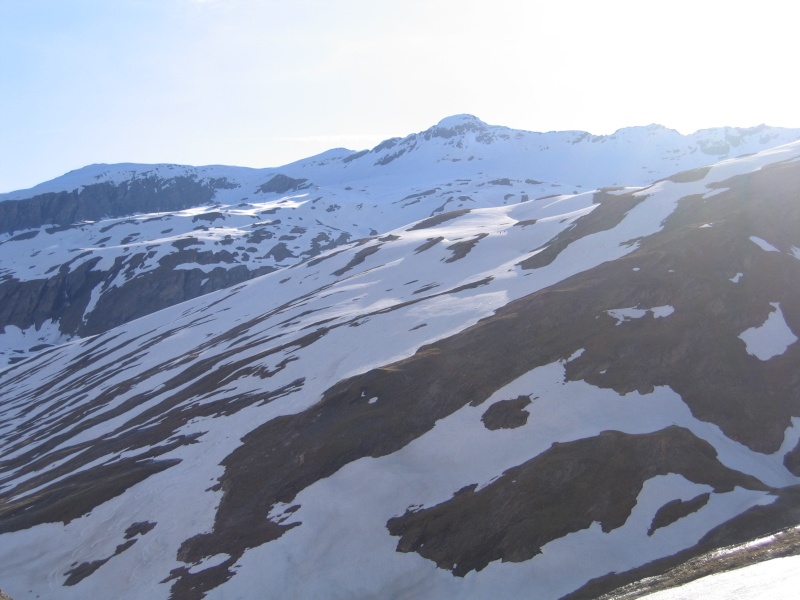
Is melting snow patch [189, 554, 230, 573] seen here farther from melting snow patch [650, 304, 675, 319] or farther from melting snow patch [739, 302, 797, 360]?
melting snow patch [739, 302, 797, 360]

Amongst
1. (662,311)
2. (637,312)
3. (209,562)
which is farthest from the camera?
(637,312)

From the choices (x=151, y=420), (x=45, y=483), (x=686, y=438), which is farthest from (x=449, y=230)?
Answer: (x=686, y=438)

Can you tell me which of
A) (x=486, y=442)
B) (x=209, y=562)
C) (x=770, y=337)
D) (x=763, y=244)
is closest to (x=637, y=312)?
(x=770, y=337)

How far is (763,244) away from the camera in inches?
1964

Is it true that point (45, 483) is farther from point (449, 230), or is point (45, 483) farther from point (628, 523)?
point (449, 230)

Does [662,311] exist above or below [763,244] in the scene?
below

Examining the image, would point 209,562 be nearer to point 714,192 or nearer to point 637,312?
point 637,312

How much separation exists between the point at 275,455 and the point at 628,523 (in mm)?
23447

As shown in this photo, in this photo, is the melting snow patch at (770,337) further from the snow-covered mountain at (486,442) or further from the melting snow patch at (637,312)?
the melting snow patch at (637,312)

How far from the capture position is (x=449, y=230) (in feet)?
409

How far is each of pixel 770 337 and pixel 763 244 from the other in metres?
11.0

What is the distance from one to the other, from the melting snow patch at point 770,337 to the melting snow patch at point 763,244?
7.33m

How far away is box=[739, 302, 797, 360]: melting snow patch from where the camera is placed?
1614 inches

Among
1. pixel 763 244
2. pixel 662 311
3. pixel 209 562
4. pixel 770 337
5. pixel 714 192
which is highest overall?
pixel 714 192
